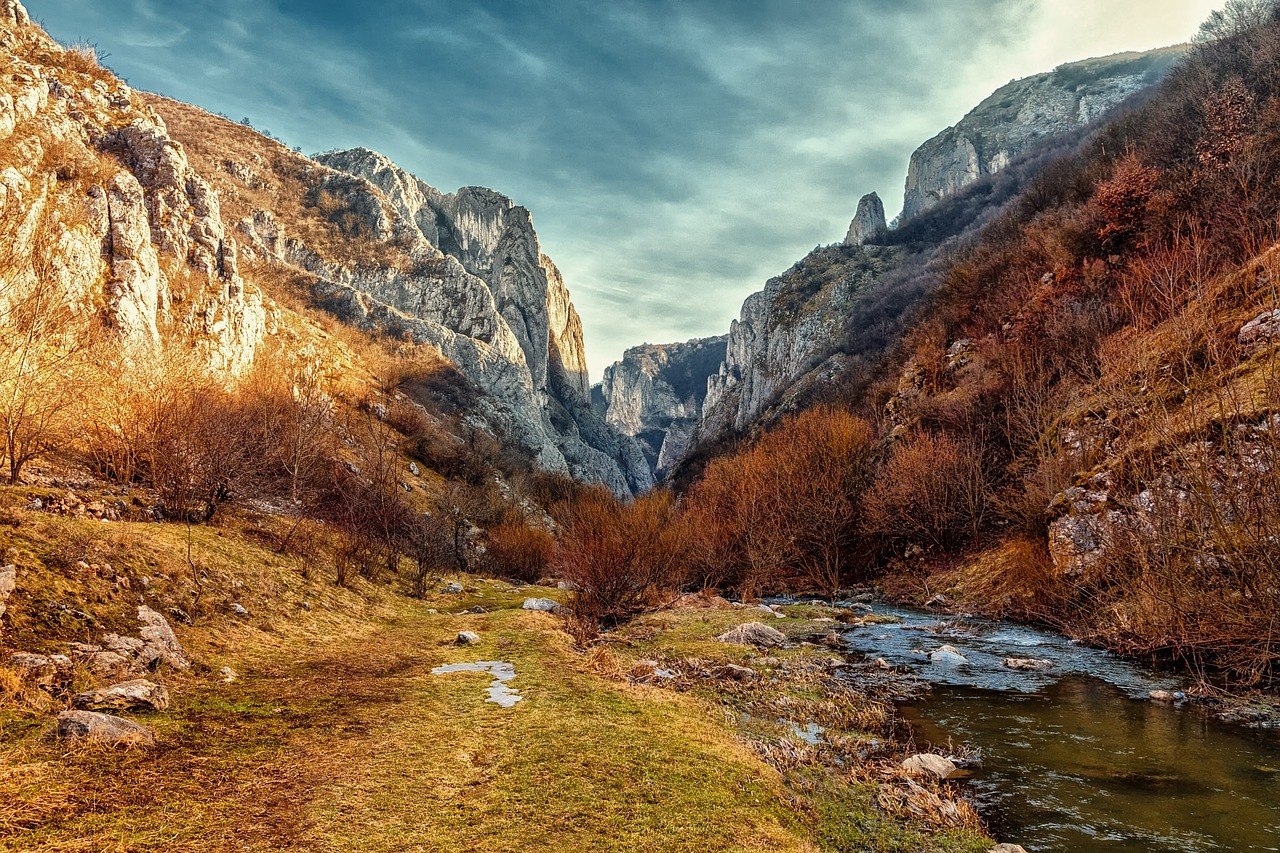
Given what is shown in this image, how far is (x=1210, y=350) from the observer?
991 cm

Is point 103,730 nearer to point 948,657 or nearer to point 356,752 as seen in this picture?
point 356,752

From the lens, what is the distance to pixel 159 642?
7676 mm

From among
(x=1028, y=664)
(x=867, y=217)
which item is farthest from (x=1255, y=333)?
(x=867, y=217)

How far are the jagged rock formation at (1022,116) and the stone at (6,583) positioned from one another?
136 meters

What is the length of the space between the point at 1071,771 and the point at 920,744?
5.87ft

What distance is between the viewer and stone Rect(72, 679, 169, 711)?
5.86 meters

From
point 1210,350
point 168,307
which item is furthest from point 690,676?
point 168,307

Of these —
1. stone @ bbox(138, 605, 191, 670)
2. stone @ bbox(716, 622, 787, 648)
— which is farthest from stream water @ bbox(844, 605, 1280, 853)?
stone @ bbox(138, 605, 191, 670)

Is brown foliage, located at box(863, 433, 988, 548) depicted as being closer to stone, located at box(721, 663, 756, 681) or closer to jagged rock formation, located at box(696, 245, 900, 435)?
stone, located at box(721, 663, 756, 681)

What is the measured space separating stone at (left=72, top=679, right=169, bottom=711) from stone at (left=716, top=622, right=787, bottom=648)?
1212cm

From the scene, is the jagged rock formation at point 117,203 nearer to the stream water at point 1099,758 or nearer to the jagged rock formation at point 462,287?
the stream water at point 1099,758

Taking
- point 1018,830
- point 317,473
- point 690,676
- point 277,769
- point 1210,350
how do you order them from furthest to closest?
1. point 317,473
2. point 690,676
3. point 1210,350
4. point 1018,830
5. point 277,769

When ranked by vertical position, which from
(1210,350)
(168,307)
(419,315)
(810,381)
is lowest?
(1210,350)

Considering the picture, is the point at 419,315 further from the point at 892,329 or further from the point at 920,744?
the point at 920,744
